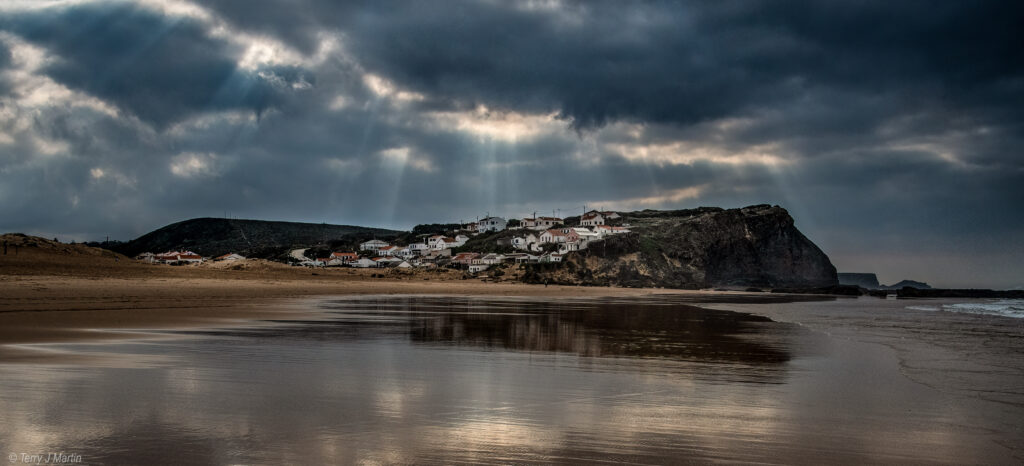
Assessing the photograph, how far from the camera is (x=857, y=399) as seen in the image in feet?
26.9

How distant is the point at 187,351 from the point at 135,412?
19.4 feet

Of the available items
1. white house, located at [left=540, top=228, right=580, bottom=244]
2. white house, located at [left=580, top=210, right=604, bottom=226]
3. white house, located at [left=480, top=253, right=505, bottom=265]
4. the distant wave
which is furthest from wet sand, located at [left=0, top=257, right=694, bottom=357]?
white house, located at [left=580, top=210, right=604, bottom=226]

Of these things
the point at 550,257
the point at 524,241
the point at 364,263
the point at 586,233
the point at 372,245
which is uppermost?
the point at 586,233

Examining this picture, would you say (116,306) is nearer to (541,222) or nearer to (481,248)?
(481,248)

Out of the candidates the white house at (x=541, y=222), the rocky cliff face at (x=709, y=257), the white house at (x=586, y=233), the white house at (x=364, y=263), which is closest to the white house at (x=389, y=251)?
the white house at (x=364, y=263)

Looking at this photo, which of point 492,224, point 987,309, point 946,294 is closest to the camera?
point 987,309

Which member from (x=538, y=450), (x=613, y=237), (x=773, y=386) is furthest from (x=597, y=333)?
(x=613, y=237)

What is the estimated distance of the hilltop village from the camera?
107m

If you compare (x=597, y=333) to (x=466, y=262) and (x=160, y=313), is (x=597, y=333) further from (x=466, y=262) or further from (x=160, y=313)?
(x=466, y=262)

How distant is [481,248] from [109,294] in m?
98.5

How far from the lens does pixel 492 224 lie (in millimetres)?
159125

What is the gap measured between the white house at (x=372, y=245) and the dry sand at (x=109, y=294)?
89104 millimetres

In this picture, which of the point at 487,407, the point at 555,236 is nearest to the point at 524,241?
the point at 555,236

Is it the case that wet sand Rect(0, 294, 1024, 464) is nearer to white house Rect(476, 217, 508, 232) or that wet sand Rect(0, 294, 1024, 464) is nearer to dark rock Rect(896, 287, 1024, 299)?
dark rock Rect(896, 287, 1024, 299)
